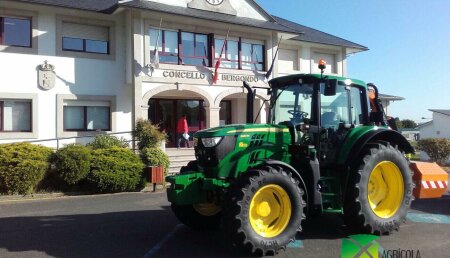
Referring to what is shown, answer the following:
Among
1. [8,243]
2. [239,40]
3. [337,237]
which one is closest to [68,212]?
[8,243]

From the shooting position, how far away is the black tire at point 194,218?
648cm

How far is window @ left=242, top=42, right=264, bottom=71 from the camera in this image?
1897 cm

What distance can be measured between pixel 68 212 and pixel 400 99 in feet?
88.9

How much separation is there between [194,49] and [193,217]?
12.3 metres

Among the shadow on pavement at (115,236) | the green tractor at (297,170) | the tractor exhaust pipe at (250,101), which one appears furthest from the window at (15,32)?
the green tractor at (297,170)

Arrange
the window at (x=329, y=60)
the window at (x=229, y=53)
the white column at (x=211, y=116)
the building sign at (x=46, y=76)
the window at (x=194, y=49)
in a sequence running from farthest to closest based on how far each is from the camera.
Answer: the window at (x=329, y=60)
the window at (x=229, y=53)
the white column at (x=211, y=116)
the window at (x=194, y=49)
the building sign at (x=46, y=76)

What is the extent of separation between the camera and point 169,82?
16.8 metres

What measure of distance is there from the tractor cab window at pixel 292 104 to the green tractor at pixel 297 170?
0.05 ft

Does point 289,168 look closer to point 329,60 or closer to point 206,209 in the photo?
point 206,209

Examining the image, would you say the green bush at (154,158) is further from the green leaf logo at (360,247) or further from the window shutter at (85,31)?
the green leaf logo at (360,247)

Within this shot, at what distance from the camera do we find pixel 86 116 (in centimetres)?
1638

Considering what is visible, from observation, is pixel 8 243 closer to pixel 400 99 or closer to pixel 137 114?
pixel 137 114

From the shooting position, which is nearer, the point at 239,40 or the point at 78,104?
the point at 78,104

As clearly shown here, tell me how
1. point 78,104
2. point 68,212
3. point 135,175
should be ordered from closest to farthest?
point 68,212 < point 135,175 < point 78,104
